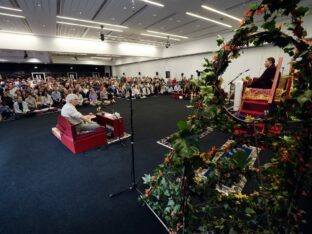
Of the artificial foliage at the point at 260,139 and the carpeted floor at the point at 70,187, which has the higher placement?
the artificial foliage at the point at 260,139

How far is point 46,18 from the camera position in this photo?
5.98 m

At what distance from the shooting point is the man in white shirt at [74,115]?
332 cm

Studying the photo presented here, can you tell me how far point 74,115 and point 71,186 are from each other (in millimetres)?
1456

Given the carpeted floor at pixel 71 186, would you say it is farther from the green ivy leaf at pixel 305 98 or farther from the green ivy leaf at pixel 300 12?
the green ivy leaf at pixel 300 12

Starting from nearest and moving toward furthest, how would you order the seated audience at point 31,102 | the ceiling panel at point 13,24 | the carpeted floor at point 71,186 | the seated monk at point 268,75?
the carpeted floor at point 71,186, the seated monk at point 268,75, the ceiling panel at point 13,24, the seated audience at point 31,102

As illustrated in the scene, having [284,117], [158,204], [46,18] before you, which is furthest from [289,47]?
[46,18]

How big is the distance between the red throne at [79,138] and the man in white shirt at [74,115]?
10 centimetres

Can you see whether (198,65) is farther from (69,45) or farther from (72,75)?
(72,75)

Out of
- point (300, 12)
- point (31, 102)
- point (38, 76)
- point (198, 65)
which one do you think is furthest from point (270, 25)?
point (38, 76)

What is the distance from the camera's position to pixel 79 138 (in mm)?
3379

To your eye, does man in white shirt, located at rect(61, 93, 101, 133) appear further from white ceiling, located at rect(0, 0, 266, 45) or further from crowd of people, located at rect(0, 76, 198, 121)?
white ceiling, located at rect(0, 0, 266, 45)

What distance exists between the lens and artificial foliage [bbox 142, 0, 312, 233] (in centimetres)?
81

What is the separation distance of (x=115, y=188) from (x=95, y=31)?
8.22 metres

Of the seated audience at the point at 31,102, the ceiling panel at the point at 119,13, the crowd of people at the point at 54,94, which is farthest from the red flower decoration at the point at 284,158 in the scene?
the seated audience at the point at 31,102
